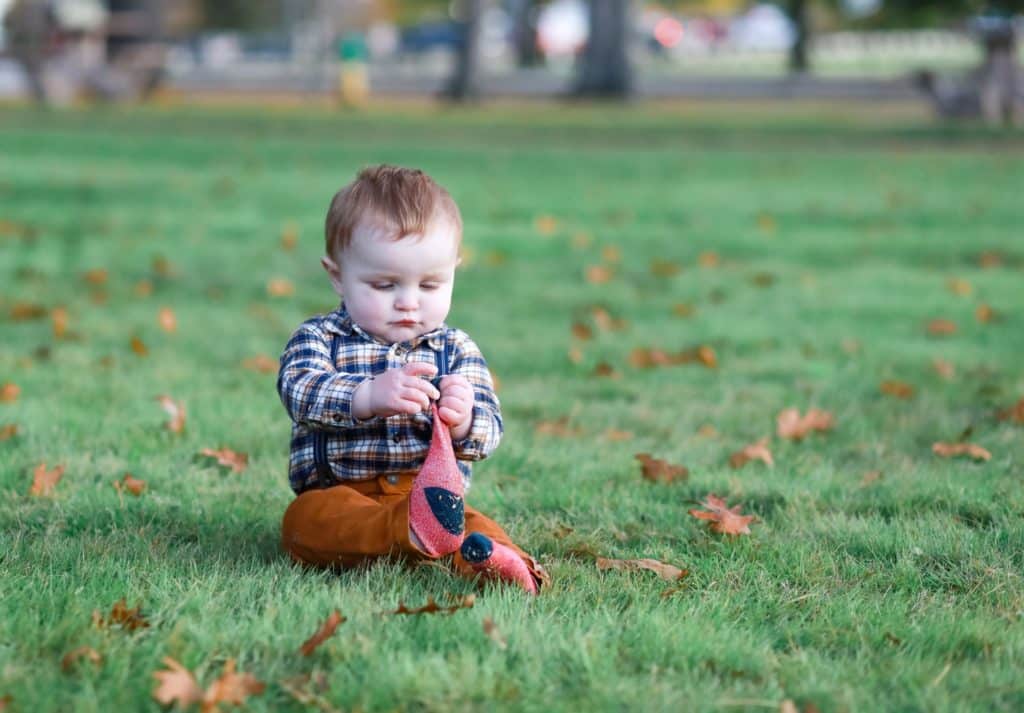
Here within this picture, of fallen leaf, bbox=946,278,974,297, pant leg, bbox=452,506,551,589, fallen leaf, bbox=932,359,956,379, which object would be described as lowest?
fallen leaf, bbox=946,278,974,297

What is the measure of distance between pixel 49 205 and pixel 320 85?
77.5 ft

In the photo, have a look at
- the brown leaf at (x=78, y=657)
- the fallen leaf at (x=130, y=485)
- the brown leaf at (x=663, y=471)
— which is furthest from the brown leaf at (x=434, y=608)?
the brown leaf at (x=663, y=471)

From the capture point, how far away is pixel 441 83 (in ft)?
117

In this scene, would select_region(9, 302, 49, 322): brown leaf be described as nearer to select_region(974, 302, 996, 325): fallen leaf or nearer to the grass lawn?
the grass lawn

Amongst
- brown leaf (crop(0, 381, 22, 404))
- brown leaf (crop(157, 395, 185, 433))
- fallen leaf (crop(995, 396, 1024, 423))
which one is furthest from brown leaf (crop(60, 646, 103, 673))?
fallen leaf (crop(995, 396, 1024, 423))

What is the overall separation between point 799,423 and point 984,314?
9.83 feet

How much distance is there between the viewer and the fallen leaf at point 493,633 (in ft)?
9.04

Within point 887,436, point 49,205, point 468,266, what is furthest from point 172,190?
point 887,436

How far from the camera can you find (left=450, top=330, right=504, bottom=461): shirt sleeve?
134 inches

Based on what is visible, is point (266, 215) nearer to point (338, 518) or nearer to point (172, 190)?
point (172, 190)

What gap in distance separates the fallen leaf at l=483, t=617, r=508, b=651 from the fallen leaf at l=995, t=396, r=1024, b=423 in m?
3.17

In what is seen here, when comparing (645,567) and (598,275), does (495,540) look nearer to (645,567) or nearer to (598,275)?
(645,567)

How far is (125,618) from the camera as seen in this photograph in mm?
2871

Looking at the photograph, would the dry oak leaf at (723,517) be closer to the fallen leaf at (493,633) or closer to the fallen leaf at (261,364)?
the fallen leaf at (493,633)
